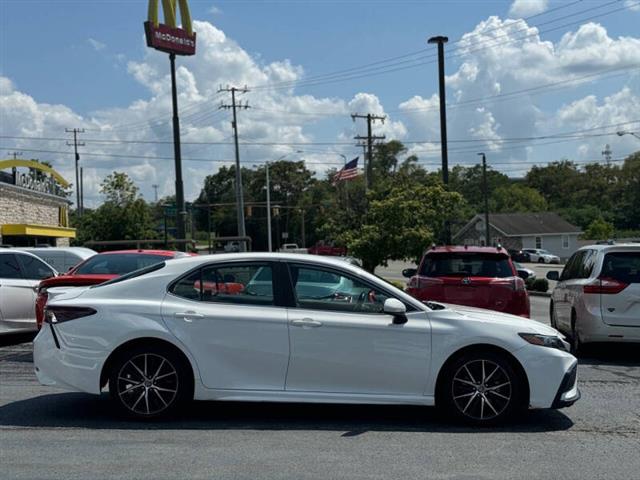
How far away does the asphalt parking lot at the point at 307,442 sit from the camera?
18.2 ft

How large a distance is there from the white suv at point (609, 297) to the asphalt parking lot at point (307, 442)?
227 cm

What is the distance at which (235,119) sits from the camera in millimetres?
63094

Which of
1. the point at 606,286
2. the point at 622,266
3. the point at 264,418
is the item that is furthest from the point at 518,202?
the point at 264,418

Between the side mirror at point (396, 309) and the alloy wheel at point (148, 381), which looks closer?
the side mirror at point (396, 309)

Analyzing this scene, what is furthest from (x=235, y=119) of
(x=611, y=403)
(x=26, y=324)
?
(x=611, y=403)

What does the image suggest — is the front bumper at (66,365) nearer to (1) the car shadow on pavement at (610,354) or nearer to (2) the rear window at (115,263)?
(2) the rear window at (115,263)

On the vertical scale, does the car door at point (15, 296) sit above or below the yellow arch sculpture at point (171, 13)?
below

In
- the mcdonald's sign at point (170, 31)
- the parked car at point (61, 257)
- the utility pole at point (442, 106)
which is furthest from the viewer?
the mcdonald's sign at point (170, 31)

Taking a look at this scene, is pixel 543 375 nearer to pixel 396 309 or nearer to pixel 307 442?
→ pixel 396 309

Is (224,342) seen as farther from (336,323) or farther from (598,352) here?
(598,352)

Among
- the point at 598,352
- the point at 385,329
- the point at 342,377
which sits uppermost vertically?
the point at 385,329

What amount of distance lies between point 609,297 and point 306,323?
5.49 meters

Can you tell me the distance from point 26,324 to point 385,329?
7763 millimetres

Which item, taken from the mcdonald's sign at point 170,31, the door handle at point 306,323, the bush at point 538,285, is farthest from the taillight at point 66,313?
the mcdonald's sign at point 170,31
